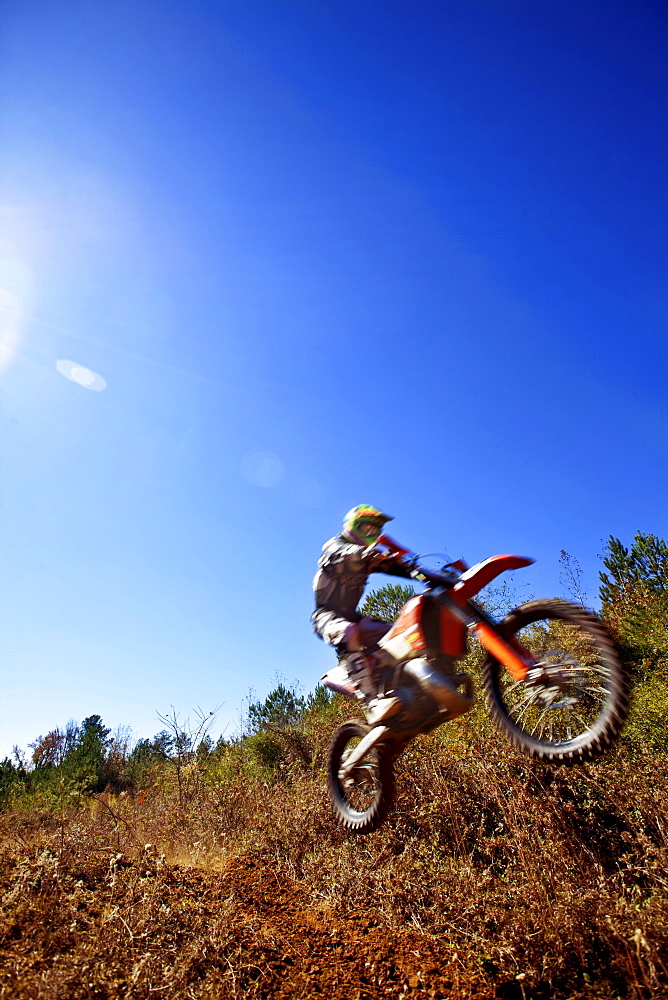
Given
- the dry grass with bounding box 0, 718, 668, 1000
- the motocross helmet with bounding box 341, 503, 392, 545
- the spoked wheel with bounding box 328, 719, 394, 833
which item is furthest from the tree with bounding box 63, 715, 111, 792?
the motocross helmet with bounding box 341, 503, 392, 545

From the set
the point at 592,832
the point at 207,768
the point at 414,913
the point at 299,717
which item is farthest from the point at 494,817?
the point at 299,717

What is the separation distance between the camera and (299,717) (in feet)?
70.3

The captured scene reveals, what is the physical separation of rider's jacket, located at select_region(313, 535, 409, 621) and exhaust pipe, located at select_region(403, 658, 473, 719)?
126cm

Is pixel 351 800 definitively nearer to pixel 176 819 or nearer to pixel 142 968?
pixel 142 968

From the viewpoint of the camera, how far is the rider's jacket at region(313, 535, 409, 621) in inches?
198

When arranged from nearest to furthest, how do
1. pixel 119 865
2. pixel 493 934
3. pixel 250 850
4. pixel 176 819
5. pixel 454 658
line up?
pixel 454 658 → pixel 493 934 → pixel 119 865 → pixel 250 850 → pixel 176 819

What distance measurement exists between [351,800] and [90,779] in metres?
22.3

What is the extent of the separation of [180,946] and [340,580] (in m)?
4.04

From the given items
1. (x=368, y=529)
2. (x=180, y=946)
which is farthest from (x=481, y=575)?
(x=180, y=946)

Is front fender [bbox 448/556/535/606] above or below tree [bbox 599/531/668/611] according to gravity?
below

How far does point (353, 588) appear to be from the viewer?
507cm

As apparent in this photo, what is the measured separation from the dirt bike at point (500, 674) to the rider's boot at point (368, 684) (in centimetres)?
7

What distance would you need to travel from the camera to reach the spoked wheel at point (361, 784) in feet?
15.2

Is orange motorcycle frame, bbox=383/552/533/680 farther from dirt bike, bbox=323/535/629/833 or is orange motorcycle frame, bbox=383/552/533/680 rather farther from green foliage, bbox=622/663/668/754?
green foliage, bbox=622/663/668/754
